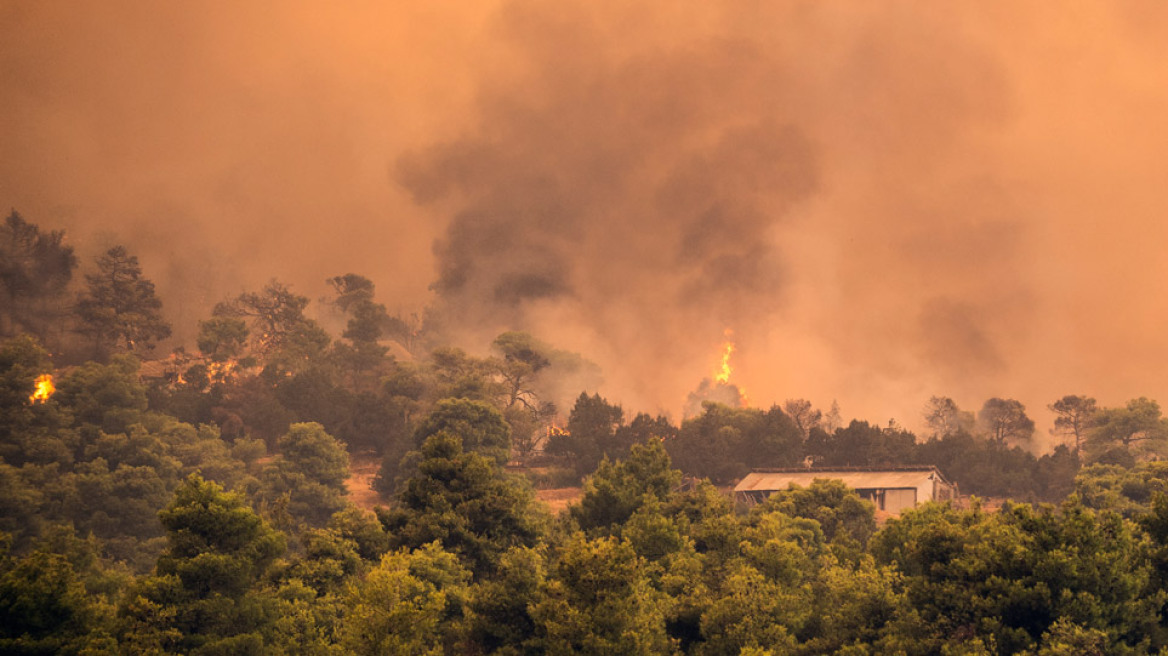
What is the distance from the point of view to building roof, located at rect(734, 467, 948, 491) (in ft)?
366

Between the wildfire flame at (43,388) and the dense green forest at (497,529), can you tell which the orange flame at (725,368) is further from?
the wildfire flame at (43,388)

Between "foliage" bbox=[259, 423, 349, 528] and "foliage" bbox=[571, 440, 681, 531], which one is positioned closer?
"foliage" bbox=[571, 440, 681, 531]

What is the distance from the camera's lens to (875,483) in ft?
368

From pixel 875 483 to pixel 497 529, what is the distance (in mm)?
54835

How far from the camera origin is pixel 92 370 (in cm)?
11825

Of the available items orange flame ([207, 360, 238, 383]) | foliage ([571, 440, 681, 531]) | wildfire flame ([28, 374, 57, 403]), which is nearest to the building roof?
foliage ([571, 440, 681, 531])

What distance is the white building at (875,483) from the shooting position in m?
110

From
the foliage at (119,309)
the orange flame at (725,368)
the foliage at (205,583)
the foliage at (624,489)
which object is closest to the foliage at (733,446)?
the foliage at (624,489)

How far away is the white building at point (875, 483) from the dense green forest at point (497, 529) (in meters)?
2.75

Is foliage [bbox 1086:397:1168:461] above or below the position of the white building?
above

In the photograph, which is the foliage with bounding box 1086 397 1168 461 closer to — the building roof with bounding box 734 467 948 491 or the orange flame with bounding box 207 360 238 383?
the building roof with bounding box 734 467 948 491

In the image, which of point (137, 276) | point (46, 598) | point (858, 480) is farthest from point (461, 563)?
point (137, 276)

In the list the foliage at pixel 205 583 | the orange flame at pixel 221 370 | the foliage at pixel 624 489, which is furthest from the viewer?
the orange flame at pixel 221 370

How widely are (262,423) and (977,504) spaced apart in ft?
310
